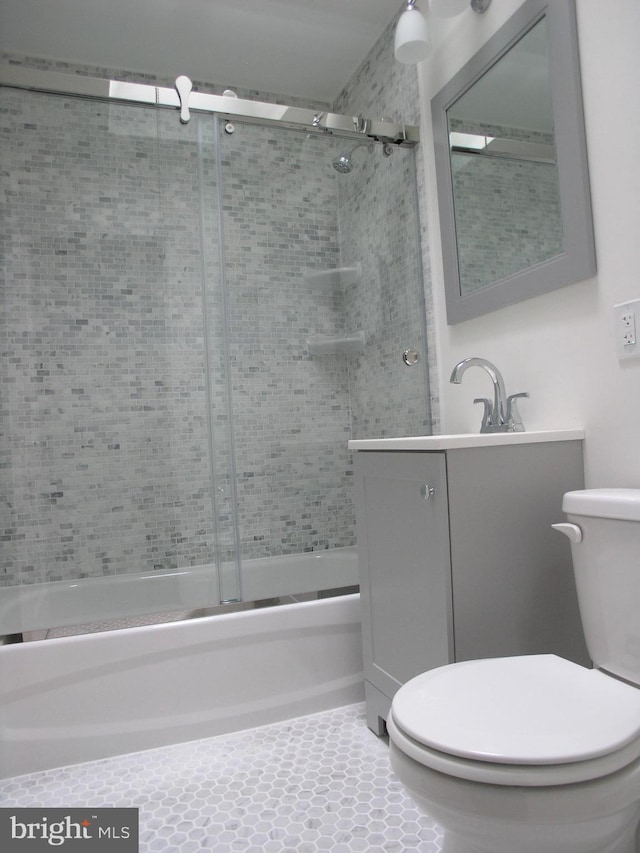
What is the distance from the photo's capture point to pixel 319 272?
2359mm

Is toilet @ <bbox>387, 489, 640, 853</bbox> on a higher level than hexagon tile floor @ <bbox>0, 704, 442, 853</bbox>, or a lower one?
higher

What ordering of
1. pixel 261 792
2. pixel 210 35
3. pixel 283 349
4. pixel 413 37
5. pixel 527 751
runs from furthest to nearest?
pixel 210 35, pixel 283 349, pixel 413 37, pixel 261 792, pixel 527 751

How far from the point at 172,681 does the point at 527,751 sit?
3.99 feet

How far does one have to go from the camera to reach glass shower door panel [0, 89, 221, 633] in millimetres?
2018

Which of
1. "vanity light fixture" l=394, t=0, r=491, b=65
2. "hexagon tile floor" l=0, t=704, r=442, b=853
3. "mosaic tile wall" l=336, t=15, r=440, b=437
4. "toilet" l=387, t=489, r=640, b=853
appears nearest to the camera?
"toilet" l=387, t=489, r=640, b=853

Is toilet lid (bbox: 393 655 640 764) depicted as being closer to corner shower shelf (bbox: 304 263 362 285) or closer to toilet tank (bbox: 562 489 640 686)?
toilet tank (bbox: 562 489 640 686)

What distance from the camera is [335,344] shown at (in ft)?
7.79

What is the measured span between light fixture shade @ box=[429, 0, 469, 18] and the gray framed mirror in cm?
13

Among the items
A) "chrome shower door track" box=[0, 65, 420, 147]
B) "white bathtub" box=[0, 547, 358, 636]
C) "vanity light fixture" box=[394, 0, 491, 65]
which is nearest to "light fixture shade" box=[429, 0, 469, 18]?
"vanity light fixture" box=[394, 0, 491, 65]

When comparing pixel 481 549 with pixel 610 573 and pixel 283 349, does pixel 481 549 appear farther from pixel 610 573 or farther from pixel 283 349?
pixel 283 349

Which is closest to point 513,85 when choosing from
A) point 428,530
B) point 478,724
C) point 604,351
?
point 604,351

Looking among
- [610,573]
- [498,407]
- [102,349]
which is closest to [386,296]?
[498,407]

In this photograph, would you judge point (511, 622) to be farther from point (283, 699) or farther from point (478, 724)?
point (283, 699)

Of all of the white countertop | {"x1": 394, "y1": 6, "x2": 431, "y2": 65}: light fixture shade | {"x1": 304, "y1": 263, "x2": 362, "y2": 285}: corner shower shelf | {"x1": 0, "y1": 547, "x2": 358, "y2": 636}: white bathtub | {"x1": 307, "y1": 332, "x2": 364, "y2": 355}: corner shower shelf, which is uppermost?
{"x1": 394, "y1": 6, "x2": 431, "y2": 65}: light fixture shade
